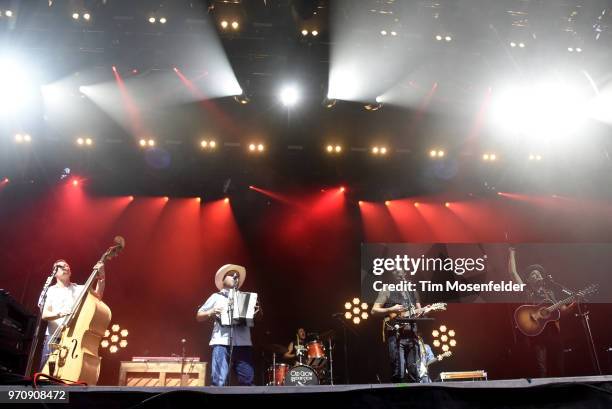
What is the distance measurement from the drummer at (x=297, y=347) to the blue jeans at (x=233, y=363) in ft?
7.09

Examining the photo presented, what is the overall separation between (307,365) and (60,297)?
3.75 meters

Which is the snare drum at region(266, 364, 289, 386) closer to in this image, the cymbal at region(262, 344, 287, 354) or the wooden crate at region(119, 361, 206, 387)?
the cymbal at region(262, 344, 287, 354)

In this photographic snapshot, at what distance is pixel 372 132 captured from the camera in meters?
9.13

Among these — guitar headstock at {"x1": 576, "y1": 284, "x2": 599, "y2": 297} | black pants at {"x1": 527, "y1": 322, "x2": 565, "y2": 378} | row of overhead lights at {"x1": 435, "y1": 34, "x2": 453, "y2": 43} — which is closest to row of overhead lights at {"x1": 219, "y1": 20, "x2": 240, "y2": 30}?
row of overhead lights at {"x1": 435, "y1": 34, "x2": 453, "y2": 43}

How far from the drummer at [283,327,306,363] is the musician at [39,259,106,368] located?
3494 mm

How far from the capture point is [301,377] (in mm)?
7109

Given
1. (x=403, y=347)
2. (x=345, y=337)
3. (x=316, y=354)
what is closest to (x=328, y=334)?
(x=316, y=354)

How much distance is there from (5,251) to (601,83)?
11.0 m

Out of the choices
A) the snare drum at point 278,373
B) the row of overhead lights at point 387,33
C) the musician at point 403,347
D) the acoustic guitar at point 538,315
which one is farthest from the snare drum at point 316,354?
the row of overhead lights at point 387,33

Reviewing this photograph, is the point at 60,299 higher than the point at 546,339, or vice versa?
the point at 60,299

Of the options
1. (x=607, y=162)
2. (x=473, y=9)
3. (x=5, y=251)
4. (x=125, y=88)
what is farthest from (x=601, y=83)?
(x=5, y=251)

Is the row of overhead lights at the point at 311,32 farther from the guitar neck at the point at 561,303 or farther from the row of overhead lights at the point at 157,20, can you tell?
the guitar neck at the point at 561,303

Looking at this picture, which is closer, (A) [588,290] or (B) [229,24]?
(B) [229,24]

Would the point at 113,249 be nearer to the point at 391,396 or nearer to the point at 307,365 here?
the point at 307,365
